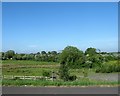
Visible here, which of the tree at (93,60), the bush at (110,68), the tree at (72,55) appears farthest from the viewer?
the tree at (93,60)

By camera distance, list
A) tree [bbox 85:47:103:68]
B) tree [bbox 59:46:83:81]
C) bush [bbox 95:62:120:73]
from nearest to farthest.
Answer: bush [bbox 95:62:120:73]
tree [bbox 59:46:83:81]
tree [bbox 85:47:103:68]

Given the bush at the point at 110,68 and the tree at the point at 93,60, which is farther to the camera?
the tree at the point at 93,60

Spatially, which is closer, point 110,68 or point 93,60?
point 110,68

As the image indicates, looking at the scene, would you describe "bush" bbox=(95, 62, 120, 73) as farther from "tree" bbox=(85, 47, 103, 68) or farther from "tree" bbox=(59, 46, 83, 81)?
"tree" bbox=(85, 47, 103, 68)

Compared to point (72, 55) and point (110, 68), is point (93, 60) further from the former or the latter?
point (110, 68)

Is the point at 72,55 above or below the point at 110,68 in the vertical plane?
above

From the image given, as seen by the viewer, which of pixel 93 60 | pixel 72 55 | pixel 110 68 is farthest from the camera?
pixel 93 60

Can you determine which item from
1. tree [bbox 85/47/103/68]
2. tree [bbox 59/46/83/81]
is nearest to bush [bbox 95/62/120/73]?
tree [bbox 59/46/83/81]

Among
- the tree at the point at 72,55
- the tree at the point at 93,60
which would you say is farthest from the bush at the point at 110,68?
the tree at the point at 93,60

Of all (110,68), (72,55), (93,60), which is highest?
(72,55)

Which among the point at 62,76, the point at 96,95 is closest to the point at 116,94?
the point at 96,95

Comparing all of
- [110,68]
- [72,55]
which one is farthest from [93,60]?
[110,68]

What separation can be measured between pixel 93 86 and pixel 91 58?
15532 millimetres

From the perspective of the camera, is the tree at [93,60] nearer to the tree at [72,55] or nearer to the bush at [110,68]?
the tree at [72,55]
